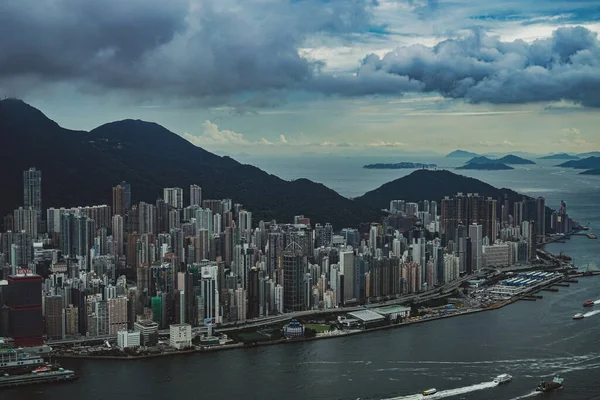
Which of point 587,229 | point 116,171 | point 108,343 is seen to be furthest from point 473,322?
point 116,171

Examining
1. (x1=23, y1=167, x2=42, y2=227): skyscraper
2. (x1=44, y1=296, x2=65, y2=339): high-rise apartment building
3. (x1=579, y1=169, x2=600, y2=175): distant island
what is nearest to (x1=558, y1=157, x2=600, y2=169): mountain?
(x1=579, y1=169, x2=600, y2=175): distant island

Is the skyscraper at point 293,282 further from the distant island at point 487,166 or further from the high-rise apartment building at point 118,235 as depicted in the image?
the distant island at point 487,166

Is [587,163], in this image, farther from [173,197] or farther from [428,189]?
[173,197]

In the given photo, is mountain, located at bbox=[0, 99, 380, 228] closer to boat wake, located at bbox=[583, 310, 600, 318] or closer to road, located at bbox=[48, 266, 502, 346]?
road, located at bbox=[48, 266, 502, 346]

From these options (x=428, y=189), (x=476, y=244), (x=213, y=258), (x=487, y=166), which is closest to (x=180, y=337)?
(x=213, y=258)

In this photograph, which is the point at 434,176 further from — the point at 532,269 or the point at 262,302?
the point at 262,302

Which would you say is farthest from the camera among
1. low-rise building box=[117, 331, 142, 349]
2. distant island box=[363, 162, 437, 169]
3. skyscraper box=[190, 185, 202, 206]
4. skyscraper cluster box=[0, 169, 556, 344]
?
distant island box=[363, 162, 437, 169]

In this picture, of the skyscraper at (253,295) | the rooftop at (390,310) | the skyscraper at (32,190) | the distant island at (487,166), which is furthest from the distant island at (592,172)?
the skyscraper at (253,295)

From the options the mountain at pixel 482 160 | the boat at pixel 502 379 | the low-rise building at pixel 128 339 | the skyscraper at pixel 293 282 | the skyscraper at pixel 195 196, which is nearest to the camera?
the boat at pixel 502 379
